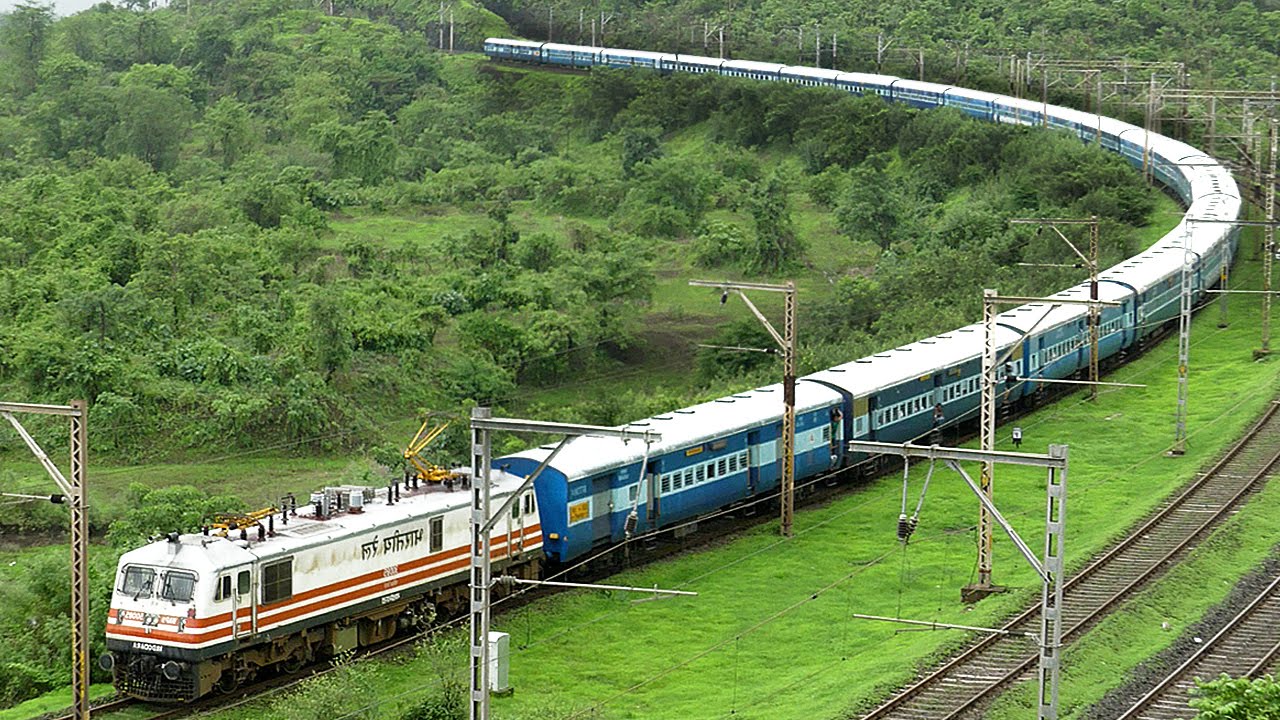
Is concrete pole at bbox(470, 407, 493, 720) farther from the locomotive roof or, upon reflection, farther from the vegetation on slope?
the vegetation on slope

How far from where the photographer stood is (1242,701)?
70.4 feet

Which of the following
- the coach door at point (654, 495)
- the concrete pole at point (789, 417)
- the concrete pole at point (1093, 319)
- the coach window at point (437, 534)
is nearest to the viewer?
the coach window at point (437, 534)

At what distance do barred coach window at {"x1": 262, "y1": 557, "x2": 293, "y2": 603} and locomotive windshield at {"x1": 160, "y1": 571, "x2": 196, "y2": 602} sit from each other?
1.28 meters

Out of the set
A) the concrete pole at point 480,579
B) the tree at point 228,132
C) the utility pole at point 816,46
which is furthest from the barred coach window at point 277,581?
the utility pole at point 816,46

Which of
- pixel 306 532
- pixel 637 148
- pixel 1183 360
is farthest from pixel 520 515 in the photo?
pixel 637 148

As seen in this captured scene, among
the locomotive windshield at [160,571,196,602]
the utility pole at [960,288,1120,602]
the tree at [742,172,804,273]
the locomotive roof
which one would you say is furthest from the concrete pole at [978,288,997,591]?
the tree at [742,172,804,273]

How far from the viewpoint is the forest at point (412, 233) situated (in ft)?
181

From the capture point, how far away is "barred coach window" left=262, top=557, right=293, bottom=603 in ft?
93.3

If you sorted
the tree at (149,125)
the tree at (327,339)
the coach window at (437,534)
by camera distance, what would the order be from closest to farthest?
the coach window at (437,534)
the tree at (327,339)
the tree at (149,125)

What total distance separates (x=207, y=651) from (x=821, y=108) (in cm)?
7433

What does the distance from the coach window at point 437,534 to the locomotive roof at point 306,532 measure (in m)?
0.19

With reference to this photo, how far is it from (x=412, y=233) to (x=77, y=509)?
198 feet

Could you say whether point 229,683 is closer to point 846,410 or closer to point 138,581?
point 138,581

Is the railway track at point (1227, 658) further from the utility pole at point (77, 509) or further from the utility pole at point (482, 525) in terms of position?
the utility pole at point (77, 509)
